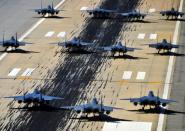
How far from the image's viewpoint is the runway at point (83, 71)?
267 ft

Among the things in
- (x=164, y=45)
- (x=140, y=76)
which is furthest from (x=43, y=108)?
(x=164, y=45)

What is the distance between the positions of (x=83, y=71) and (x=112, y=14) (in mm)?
47603

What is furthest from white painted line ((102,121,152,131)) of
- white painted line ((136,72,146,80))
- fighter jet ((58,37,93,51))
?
fighter jet ((58,37,93,51))

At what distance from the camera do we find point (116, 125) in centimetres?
7844

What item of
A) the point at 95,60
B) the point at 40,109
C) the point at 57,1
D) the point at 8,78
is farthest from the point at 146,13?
the point at 40,109

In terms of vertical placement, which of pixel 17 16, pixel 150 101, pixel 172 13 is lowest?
pixel 17 16

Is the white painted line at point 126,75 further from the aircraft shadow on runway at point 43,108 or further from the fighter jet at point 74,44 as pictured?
the aircraft shadow on runway at point 43,108

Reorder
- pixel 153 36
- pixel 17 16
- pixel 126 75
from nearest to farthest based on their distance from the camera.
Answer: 1. pixel 126 75
2. pixel 153 36
3. pixel 17 16

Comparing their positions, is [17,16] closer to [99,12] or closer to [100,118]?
[99,12]

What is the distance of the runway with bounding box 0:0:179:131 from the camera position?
8136 cm

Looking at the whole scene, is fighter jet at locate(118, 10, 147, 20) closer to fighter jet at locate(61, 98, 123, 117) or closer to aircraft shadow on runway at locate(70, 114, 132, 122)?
aircraft shadow on runway at locate(70, 114, 132, 122)

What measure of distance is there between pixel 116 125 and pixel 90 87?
55.6 ft

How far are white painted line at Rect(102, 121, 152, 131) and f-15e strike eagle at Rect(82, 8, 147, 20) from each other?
6359 cm

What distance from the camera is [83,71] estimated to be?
103 m
